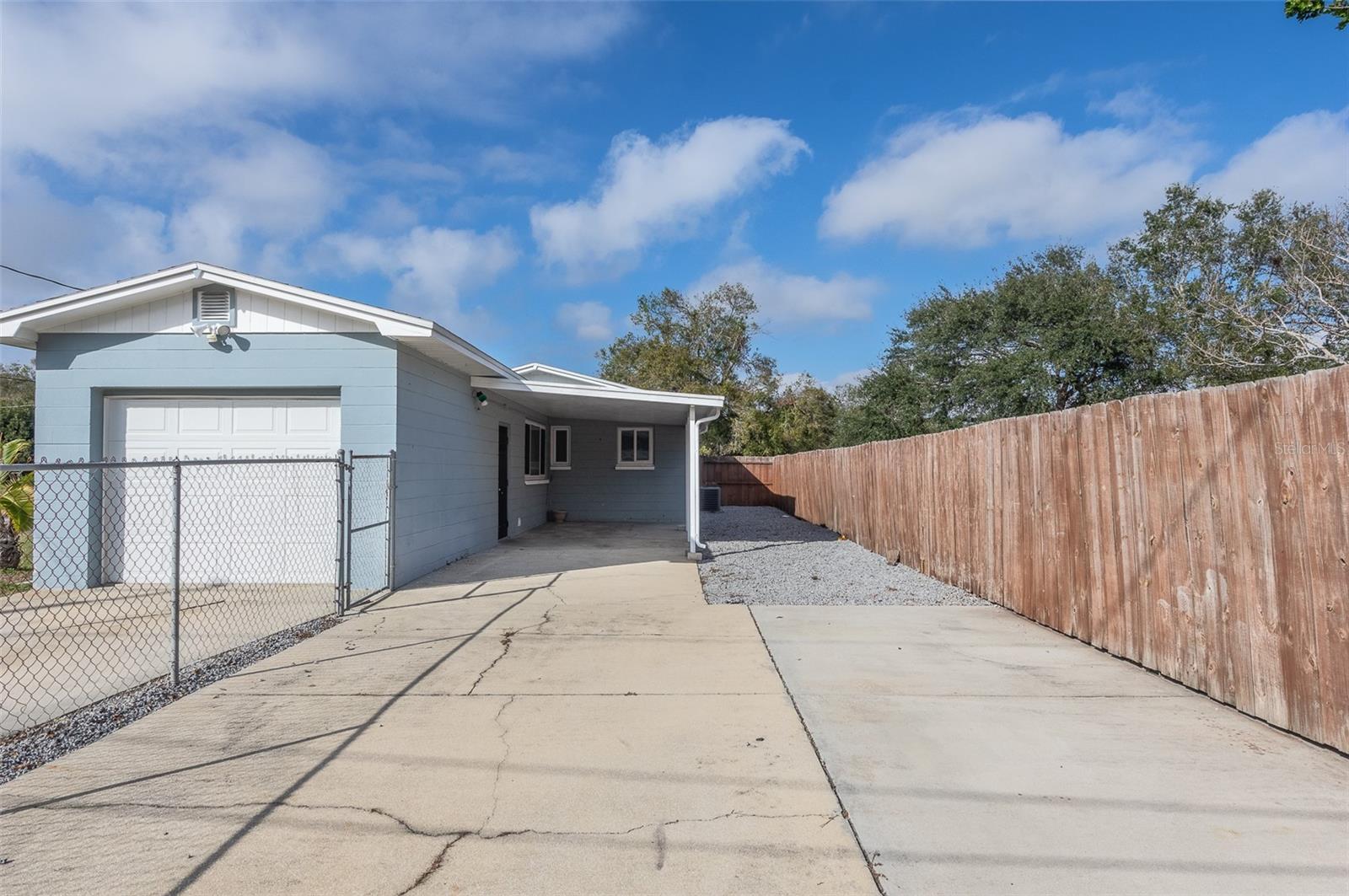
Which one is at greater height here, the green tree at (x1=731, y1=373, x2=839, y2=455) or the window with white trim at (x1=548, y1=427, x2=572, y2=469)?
the green tree at (x1=731, y1=373, x2=839, y2=455)

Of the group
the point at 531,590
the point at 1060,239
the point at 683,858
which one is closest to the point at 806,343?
the point at 1060,239

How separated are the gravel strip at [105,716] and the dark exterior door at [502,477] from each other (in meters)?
6.69

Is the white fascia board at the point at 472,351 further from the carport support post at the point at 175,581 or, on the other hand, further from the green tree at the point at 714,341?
the green tree at the point at 714,341

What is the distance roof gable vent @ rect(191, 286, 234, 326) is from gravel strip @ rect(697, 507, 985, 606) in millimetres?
6131

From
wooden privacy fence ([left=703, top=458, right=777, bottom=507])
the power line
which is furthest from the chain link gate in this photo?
wooden privacy fence ([left=703, top=458, right=777, bottom=507])

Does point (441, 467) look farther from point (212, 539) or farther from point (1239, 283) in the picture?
point (1239, 283)

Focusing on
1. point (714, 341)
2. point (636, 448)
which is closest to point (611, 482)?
point (636, 448)

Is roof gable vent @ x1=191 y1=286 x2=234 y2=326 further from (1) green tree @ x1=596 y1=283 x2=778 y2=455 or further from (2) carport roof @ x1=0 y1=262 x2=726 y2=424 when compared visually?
(1) green tree @ x1=596 y1=283 x2=778 y2=455

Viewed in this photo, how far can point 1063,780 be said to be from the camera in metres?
3.00

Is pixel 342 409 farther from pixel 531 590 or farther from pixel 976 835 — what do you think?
pixel 976 835

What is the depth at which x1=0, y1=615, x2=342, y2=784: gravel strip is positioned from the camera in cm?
329

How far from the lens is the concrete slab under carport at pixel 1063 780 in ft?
7.69

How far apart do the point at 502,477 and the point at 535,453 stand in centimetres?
261

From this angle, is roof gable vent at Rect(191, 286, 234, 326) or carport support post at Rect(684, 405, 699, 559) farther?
carport support post at Rect(684, 405, 699, 559)
